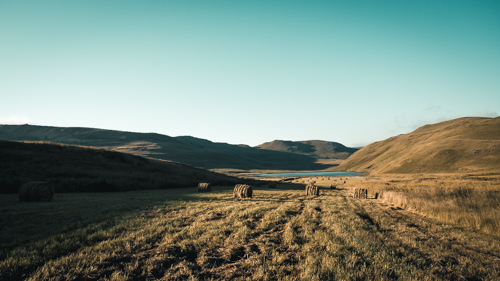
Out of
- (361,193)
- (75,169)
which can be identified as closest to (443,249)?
(361,193)

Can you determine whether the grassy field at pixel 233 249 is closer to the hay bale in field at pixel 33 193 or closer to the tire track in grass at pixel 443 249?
the tire track in grass at pixel 443 249

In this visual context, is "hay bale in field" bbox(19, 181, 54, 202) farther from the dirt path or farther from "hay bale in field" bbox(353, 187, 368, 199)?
"hay bale in field" bbox(353, 187, 368, 199)

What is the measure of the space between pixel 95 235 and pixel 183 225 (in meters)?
3.79

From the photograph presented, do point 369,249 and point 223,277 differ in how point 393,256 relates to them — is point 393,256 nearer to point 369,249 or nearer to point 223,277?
point 369,249

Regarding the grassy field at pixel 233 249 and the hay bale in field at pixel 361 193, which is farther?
the hay bale in field at pixel 361 193

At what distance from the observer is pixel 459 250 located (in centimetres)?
930

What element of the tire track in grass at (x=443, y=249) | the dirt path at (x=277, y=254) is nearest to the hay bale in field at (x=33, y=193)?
the dirt path at (x=277, y=254)

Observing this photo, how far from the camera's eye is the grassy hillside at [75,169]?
30.3 m

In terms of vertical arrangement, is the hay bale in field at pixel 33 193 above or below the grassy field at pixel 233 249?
below

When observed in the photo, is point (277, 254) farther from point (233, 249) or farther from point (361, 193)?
point (361, 193)

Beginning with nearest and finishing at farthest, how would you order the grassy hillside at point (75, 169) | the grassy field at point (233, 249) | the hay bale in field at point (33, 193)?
the grassy field at point (233, 249), the hay bale in field at point (33, 193), the grassy hillside at point (75, 169)

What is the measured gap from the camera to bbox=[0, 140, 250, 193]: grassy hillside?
99.5ft

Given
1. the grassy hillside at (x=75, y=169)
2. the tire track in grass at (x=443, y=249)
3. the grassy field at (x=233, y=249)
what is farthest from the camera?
the grassy hillside at (x=75, y=169)

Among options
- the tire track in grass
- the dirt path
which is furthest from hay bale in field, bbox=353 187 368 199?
the dirt path
